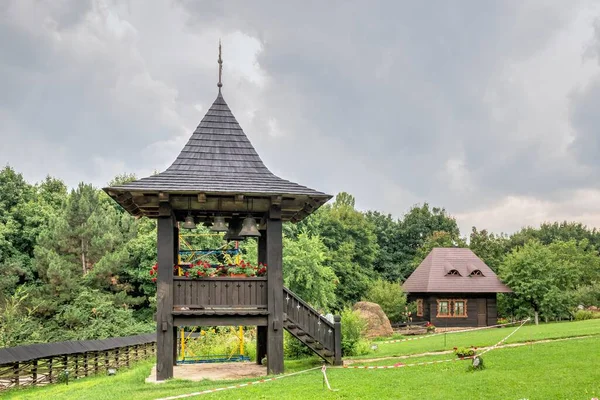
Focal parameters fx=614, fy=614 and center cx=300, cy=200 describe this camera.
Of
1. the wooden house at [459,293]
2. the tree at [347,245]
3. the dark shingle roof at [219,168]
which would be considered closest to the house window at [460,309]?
the wooden house at [459,293]

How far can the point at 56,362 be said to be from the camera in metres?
19.7

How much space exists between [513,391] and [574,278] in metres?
33.3

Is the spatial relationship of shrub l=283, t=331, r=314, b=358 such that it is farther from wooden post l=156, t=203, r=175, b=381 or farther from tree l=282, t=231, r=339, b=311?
tree l=282, t=231, r=339, b=311

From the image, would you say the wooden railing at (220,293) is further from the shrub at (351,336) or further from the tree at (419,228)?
the tree at (419,228)

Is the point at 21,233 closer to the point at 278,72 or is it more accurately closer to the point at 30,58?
the point at 30,58

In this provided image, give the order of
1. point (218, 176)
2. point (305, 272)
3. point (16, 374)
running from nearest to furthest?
point (218, 176)
point (16, 374)
point (305, 272)

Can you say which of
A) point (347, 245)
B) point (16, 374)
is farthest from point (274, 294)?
point (347, 245)

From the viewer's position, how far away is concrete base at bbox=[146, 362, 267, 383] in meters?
14.4

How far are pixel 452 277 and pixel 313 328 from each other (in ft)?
84.8

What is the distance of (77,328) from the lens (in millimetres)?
32312

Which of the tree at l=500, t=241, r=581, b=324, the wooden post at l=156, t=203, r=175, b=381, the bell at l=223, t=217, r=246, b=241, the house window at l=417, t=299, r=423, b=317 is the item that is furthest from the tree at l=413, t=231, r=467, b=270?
the wooden post at l=156, t=203, r=175, b=381

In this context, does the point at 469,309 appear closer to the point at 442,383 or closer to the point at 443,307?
the point at 443,307

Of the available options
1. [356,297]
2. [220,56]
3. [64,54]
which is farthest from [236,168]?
[356,297]

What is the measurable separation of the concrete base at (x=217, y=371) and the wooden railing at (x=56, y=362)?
4.48 meters
